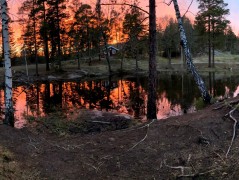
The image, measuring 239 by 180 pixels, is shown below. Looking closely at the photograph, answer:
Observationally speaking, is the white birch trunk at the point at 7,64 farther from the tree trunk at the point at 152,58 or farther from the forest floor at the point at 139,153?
the tree trunk at the point at 152,58

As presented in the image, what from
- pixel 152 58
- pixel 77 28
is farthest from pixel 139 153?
pixel 77 28

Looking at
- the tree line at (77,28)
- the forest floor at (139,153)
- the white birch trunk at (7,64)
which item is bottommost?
the forest floor at (139,153)

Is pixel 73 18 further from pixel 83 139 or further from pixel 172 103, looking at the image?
pixel 83 139

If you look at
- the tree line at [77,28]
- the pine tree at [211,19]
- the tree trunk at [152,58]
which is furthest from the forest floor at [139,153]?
the pine tree at [211,19]

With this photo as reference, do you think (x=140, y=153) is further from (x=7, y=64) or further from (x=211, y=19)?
(x=211, y=19)

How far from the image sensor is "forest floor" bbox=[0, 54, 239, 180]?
7366mm

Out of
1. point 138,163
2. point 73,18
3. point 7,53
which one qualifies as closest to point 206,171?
point 138,163

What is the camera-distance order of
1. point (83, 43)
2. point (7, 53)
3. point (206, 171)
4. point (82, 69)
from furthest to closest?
point (83, 43)
point (82, 69)
point (7, 53)
point (206, 171)

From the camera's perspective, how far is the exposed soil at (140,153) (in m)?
7.38

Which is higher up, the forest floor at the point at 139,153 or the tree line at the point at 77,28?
the tree line at the point at 77,28

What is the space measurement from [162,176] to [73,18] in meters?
58.4

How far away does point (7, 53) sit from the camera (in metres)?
11.6

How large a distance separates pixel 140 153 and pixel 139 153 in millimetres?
29

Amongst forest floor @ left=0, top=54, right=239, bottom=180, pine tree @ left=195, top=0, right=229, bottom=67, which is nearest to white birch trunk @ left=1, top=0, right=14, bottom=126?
forest floor @ left=0, top=54, right=239, bottom=180
